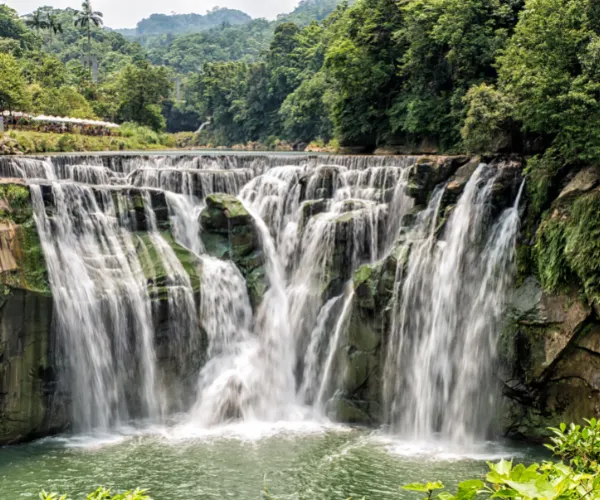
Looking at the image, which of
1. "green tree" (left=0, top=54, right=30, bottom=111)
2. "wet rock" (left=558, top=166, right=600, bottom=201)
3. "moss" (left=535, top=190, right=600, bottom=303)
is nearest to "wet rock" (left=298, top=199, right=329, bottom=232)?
"moss" (left=535, top=190, right=600, bottom=303)

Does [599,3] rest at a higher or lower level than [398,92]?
lower

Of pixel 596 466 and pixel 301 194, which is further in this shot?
pixel 301 194

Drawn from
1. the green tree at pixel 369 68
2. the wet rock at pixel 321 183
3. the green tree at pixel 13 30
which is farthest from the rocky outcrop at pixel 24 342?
the green tree at pixel 13 30

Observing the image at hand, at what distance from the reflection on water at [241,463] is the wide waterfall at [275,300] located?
1.10 m

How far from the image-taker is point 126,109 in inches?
2307

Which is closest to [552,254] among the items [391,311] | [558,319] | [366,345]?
[558,319]

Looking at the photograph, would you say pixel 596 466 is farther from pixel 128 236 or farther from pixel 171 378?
pixel 128 236

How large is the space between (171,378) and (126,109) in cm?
4441

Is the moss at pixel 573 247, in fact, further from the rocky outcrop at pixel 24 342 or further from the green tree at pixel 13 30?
the green tree at pixel 13 30

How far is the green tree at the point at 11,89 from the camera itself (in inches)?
1554

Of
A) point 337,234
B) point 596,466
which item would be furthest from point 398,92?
point 596,466

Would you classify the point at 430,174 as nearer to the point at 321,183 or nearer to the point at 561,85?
the point at 321,183

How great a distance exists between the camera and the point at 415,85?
30.3 meters

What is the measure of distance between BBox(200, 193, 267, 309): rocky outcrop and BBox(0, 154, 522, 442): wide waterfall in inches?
1.8
